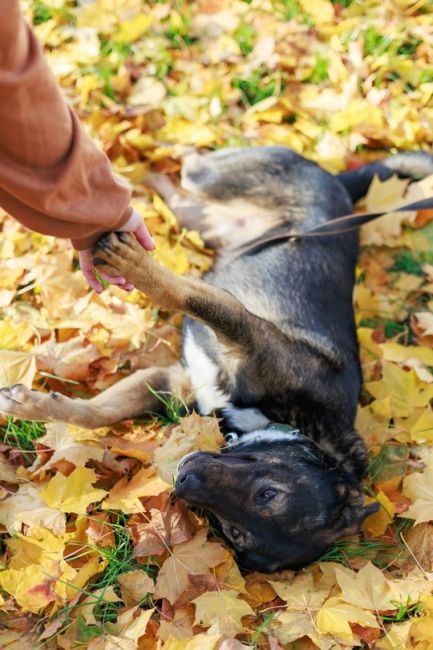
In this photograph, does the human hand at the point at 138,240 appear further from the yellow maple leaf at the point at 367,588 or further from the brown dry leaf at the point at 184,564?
the yellow maple leaf at the point at 367,588

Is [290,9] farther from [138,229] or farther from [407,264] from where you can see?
[138,229]

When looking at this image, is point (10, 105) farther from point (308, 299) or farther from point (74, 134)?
point (308, 299)

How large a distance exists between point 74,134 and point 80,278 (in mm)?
1826

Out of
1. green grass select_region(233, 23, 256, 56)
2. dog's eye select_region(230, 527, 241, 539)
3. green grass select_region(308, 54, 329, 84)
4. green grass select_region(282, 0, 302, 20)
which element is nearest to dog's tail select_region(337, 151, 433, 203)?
green grass select_region(308, 54, 329, 84)

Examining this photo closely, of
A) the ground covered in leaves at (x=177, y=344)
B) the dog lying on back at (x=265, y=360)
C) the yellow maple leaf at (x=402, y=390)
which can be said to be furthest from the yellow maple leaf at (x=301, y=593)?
the yellow maple leaf at (x=402, y=390)

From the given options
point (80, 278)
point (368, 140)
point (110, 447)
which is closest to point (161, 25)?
point (368, 140)

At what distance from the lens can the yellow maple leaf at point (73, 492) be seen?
3.11m

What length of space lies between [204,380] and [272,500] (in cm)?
91

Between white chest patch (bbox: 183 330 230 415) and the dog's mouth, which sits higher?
the dog's mouth

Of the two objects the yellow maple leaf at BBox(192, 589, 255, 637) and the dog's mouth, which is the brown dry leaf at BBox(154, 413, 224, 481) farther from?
the yellow maple leaf at BBox(192, 589, 255, 637)

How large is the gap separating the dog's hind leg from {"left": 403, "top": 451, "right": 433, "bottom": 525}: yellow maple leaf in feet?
4.08

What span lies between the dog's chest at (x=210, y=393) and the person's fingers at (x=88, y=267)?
0.95 m

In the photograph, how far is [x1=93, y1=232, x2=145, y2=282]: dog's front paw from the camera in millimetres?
2727

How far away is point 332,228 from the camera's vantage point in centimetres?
414
